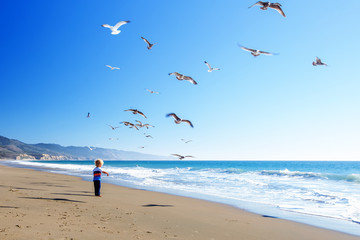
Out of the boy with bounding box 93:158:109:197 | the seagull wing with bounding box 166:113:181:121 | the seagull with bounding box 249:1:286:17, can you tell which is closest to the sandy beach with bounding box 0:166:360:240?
the boy with bounding box 93:158:109:197

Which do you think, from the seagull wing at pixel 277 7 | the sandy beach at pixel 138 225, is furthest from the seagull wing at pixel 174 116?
the seagull wing at pixel 277 7

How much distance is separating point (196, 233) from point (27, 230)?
3437mm

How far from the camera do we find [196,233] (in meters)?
6.25

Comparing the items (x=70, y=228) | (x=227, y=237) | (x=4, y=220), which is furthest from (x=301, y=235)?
(x=4, y=220)

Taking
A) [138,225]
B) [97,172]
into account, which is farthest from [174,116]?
[138,225]

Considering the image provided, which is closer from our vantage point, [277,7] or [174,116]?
[277,7]

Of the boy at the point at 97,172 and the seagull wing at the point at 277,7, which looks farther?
the boy at the point at 97,172

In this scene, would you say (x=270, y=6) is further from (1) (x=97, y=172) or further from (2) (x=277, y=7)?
(1) (x=97, y=172)

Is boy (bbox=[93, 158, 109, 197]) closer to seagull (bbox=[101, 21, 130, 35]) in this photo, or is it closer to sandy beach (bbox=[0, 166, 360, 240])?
sandy beach (bbox=[0, 166, 360, 240])

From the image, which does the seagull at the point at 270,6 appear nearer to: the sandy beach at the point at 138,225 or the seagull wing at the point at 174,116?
the seagull wing at the point at 174,116

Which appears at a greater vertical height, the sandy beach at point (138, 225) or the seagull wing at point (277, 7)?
the seagull wing at point (277, 7)

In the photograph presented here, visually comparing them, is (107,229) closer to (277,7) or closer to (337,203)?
(277,7)

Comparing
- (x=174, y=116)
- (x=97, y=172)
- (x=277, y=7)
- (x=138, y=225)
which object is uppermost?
(x=277, y=7)

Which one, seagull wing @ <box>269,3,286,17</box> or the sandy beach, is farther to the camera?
seagull wing @ <box>269,3,286,17</box>
